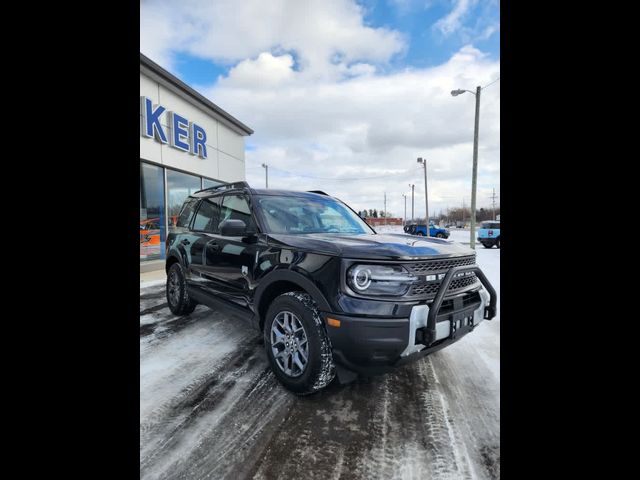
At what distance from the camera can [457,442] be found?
191 cm

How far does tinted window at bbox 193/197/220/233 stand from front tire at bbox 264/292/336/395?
66.7 inches

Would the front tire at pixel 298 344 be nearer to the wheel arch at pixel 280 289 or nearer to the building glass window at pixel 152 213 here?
the wheel arch at pixel 280 289

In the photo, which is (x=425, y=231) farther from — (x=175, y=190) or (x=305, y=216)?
(x=305, y=216)

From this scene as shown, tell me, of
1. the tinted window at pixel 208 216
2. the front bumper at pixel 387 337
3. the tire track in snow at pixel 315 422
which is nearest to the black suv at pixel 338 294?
the front bumper at pixel 387 337

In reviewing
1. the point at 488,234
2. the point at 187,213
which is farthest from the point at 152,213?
the point at 488,234

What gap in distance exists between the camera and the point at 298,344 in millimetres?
2371

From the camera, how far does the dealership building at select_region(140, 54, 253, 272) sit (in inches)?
362

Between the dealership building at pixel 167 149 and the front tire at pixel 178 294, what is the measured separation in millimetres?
4083

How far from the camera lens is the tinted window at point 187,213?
4.41 m

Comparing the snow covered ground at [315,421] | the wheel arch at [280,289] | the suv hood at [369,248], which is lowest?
the snow covered ground at [315,421]
